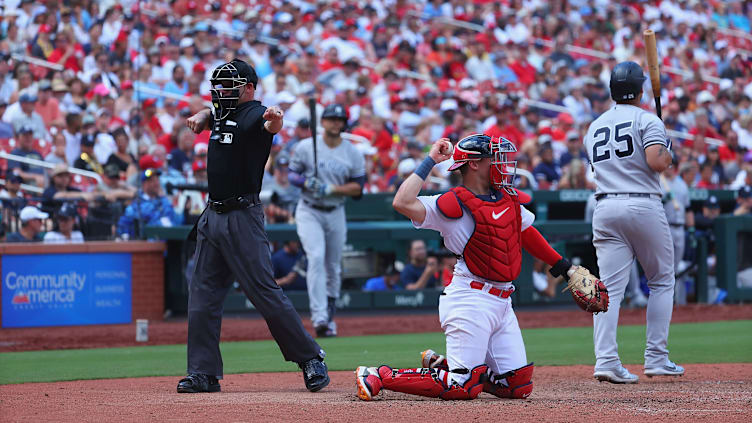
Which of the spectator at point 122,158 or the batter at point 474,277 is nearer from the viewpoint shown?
the batter at point 474,277

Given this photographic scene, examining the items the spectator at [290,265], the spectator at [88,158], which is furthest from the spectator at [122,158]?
the spectator at [290,265]

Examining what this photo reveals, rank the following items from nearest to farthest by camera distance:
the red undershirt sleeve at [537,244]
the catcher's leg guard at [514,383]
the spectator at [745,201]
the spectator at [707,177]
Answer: the catcher's leg guard at [514,383]
the red undershirt sleeve at [537,244]
the spectator at [745,201]
the spectator at [707,177]

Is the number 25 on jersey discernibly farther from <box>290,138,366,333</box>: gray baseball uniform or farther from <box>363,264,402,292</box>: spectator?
<box>363,264,402,292</box>: spectator

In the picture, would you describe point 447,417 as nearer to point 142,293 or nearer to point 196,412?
point 196,412

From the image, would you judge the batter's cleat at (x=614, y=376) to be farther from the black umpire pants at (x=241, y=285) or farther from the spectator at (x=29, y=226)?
the spectator at (x=29, y=226)

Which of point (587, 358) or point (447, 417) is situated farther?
point (587, 358)

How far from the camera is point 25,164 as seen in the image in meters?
12.3

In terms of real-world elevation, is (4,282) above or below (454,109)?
below

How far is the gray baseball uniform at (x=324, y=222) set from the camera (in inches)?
396

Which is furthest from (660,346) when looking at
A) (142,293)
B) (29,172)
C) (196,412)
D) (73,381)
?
(29,172)

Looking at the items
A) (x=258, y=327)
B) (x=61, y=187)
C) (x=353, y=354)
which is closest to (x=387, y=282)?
(x=258, y=327)

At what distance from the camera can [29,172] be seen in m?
12.3

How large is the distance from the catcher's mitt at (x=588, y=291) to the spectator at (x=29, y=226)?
783 centimetres

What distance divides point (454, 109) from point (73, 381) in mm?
10443
